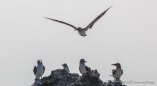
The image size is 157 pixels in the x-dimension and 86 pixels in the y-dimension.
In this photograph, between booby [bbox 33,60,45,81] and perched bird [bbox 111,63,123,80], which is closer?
perched bird [bbox 111,63,123,80]

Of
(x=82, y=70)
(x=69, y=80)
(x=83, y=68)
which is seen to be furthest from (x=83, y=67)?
(x=69, y=80)

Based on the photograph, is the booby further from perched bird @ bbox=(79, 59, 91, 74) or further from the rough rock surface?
the rough rock surface

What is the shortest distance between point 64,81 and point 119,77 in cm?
674

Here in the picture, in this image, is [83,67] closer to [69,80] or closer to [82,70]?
[82,70]

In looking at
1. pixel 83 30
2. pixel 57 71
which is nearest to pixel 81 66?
pixel 83 30

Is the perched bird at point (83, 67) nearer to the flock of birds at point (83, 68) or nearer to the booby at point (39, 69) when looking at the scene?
the flock of birds at point (83, 68)

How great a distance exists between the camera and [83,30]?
3406 centimetres

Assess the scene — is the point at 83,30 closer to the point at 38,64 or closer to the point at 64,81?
the point at 38,64

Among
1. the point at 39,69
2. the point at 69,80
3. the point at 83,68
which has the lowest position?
the point at 69,80

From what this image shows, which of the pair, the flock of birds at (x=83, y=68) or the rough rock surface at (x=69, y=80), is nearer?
the rough rock surface at (x=69, y=80)

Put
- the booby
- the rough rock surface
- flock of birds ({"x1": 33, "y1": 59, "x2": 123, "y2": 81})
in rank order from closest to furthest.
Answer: the rough rock surface → flock of birds ({"x1": 33, "y1": 59, "x2": 123, "y2": 81}) → the booby

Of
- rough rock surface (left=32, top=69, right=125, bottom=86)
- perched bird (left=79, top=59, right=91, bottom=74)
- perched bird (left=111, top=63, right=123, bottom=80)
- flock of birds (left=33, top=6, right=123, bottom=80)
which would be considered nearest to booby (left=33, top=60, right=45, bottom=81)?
flock of birds (left=33, top=6, right=123, bottom=80)

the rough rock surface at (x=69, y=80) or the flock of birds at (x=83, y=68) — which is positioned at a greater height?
the flock of birds at (x=83, y=68)

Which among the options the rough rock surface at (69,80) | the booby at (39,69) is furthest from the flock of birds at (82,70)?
the rough rock surface at (69,80)
